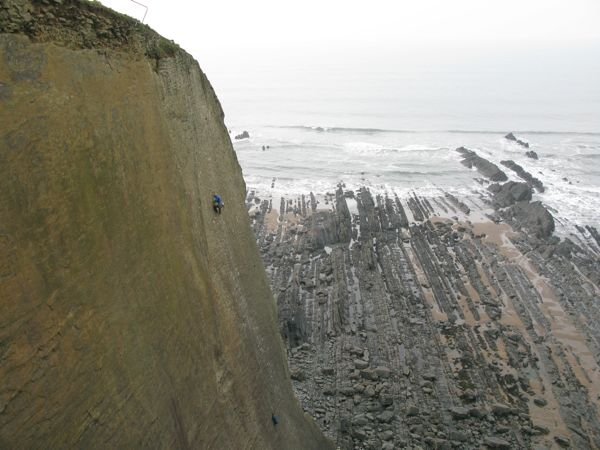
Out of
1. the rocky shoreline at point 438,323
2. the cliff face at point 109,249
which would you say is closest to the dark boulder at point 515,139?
the rocky shoreline at point 438,323

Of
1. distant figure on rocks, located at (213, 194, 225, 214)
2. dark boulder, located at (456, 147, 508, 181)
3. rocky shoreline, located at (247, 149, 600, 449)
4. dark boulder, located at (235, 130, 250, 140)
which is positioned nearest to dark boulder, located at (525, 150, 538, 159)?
dark boulder, located at (456, 147, 508, 181)

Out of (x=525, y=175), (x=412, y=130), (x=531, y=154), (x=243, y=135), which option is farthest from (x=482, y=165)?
(x=243, y=135)

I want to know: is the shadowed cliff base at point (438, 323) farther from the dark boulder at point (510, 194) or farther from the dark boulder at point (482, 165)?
the dark boulder at point (482, 165)

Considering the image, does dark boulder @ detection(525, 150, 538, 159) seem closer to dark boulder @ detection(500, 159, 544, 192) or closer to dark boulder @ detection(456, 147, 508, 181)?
dark boulder @ detection(500, 159, 544, 192)

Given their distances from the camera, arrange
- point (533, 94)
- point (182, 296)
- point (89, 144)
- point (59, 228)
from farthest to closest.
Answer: point (533, 94) < point (182, 296) < point (89, 144) < point (59, 228)

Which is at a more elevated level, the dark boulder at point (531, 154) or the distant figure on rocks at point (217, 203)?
the distant figure on rocks at point (217, 203)

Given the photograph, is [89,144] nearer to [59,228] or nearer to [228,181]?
[59,228]

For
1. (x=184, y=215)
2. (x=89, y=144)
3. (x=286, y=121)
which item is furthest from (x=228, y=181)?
(x=286, y=121)
